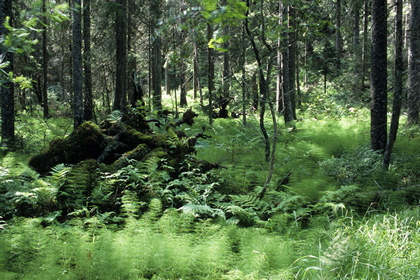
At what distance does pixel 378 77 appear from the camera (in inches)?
251

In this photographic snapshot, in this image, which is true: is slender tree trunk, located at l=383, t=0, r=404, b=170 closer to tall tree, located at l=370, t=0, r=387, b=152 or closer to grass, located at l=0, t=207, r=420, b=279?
tall tree, located at l=370, t=0, r=387, b=152

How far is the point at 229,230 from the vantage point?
128 inches

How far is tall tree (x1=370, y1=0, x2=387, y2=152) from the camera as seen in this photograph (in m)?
6.17

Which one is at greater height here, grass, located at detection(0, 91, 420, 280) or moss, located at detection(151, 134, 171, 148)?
moss, located at detection(151, 134, 171, 148)

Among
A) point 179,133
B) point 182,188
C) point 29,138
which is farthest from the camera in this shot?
point 29,138

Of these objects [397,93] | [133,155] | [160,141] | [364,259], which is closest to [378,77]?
[397,93]

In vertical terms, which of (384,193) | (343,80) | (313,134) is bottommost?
(384,193)

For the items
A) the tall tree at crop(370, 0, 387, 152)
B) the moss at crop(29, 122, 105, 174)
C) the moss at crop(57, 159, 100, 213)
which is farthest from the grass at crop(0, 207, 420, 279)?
the tall tree at crop(370, 0, 387, 152)

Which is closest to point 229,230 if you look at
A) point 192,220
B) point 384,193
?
point 192,220

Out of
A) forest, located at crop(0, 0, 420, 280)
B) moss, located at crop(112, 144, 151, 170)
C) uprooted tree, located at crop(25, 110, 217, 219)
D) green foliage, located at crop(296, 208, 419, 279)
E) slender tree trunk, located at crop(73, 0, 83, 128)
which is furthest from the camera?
slender tree trunk, located at crop(73, 0, 83, 128)

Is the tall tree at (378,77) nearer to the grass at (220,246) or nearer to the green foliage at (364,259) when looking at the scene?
the grass at (220,246)

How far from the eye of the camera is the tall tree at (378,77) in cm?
617

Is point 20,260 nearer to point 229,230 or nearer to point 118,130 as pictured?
point 229,230

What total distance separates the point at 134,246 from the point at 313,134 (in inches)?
313
